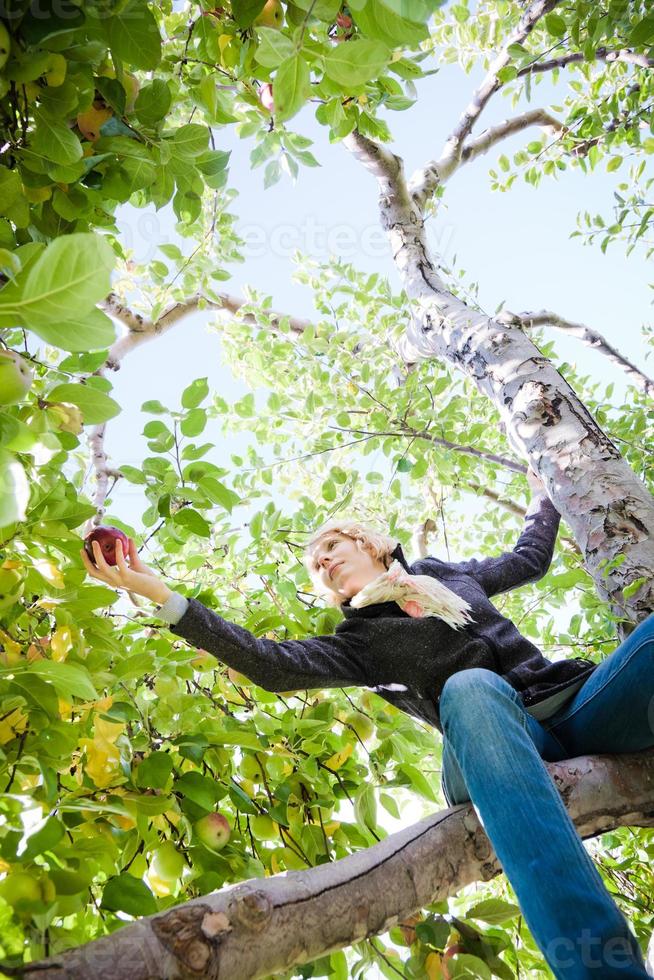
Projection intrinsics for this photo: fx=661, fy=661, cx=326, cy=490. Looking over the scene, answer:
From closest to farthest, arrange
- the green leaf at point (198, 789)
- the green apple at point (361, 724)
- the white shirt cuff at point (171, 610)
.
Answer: the green leaf at point (198, 789) → the white shirt cuff at point (171, 610) → the green apple at point (361, 724)

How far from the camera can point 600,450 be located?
6.11 ft

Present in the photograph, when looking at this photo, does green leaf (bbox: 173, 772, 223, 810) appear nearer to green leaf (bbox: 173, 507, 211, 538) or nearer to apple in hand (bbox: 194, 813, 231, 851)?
apple in hand (bbox: 194, 813, 231, 851)

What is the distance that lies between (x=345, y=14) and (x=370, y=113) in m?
0.25

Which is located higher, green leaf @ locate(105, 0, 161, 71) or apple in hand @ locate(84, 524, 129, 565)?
green leaf @ locate(105, 0, 161, 71)

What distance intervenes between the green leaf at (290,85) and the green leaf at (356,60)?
0.06 meters

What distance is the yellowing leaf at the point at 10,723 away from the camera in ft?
3.51

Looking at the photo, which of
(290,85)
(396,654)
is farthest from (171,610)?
(290,85)

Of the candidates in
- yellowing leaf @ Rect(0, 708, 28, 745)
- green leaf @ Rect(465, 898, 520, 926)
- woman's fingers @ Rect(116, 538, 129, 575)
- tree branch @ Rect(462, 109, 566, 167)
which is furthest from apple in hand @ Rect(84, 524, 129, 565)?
tree branch @ Rect(462, 109, 566, 167)

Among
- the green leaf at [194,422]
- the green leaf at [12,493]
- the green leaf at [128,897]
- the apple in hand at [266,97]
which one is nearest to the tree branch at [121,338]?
the green leaf at [194,422]

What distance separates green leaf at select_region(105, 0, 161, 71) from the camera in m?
0.97

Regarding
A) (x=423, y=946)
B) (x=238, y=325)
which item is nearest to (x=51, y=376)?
(x=423, y=946)

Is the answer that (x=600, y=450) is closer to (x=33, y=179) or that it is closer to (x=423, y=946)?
(x=423, y=946)

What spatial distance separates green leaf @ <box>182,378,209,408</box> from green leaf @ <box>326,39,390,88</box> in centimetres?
61

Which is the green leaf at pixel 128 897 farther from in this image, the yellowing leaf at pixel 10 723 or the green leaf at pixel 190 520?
the green leaf at pixel 190 520
